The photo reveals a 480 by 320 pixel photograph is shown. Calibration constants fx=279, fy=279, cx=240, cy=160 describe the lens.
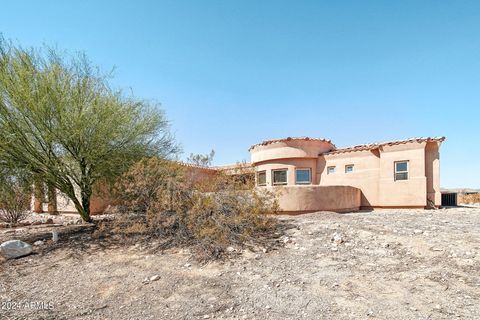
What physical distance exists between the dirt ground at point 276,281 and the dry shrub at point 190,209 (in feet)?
2.26

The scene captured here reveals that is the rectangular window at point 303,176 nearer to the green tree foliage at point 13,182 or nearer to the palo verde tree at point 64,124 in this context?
the palo verde tree at point 64,124

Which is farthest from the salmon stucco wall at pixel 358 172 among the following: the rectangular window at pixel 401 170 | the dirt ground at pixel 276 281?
the dirt ground at pixel 276 281

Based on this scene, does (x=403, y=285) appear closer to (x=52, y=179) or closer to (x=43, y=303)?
(x=43, y=303)

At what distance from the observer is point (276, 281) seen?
18.5 ft

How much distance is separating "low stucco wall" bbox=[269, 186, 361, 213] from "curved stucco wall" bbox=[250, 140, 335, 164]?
13.9 feet

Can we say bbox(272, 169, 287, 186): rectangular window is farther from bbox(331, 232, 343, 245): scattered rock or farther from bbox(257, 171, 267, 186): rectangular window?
bbox(331, 232, 343, 245): scattered rock

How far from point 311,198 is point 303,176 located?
5.53m

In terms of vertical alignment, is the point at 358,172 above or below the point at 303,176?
above

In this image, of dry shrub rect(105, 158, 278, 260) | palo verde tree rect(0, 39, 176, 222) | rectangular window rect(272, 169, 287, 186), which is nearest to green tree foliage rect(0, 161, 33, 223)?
palo verde tree rect(0, 39, 176, 222)

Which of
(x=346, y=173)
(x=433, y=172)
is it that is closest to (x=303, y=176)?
(x=346, y=173)

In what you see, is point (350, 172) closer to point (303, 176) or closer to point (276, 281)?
point (303, 176)

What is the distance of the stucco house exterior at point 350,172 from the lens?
1340 cm

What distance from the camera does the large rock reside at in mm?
8094

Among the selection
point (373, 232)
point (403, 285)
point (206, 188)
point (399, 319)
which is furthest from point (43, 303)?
point (373, 232)
